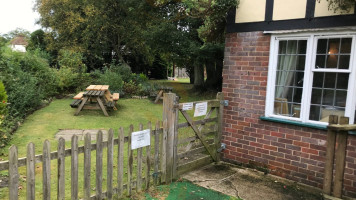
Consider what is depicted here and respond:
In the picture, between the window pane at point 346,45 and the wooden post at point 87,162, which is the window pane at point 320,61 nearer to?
the window pane at point 346,45

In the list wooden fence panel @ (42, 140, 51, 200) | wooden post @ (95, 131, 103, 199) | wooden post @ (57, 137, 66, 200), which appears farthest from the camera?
wooden post @ (95, 131, 103, 199)

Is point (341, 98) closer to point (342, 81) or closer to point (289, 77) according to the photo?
point (342, 81)

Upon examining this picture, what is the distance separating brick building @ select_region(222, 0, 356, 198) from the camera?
4.73 metres

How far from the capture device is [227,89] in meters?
6.10

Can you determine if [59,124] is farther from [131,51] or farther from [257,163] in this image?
[131,51]

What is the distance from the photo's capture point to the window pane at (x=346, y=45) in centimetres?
465

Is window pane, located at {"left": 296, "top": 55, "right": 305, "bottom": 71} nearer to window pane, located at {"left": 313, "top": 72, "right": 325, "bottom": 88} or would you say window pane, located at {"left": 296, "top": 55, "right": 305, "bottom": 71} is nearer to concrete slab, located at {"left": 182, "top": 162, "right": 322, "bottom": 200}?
window pane, located at {"left": 313, "top": 72, "right": 325, "bottom": 88}

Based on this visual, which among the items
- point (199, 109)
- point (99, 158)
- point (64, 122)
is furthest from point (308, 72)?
point (64, 122)

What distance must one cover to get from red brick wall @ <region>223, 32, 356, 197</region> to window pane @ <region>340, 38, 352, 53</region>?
1242 mm

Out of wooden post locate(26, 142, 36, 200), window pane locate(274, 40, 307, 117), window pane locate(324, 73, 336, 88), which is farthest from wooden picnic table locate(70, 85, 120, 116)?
window pane locate(324, 73, 336, 88)

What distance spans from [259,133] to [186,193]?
78.5 inches

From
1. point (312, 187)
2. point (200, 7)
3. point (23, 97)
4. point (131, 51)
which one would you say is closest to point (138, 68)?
point (131, 51)

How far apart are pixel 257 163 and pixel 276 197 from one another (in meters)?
1.16

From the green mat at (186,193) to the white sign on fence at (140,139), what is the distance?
2.68 ft
